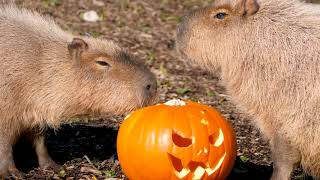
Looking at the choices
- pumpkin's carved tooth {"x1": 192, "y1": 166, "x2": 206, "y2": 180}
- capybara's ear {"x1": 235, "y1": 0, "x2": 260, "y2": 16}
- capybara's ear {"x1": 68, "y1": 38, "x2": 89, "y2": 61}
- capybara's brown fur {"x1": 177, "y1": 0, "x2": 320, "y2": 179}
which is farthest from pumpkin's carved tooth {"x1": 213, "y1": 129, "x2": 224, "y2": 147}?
capybara's ear {"x1": 68, "y1": 38, "x2": 89, "y2": 61}

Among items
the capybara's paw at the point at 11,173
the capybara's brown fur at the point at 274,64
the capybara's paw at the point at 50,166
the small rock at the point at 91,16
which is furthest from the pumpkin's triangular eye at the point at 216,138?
the small rock at the point at 91,16

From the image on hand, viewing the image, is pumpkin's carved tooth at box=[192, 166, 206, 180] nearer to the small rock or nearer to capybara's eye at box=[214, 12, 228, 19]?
Result: capybara's eye at box=[214, 12, 228, 19]

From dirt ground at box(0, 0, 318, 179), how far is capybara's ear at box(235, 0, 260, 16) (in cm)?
98

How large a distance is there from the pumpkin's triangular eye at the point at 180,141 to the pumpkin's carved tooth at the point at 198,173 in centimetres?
21

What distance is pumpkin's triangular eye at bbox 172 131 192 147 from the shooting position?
513 centimetres

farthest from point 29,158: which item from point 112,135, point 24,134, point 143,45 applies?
point 143,45

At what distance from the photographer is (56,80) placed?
19.1 feet

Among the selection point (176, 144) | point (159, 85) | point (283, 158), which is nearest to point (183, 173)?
point (176, 144)

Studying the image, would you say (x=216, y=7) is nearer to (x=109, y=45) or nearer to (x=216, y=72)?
(x=216, y=72)

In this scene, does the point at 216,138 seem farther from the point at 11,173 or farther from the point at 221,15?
the point at 11,173

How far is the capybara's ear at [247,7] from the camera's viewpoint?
18.9ft

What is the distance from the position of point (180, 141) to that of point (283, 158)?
97 cm

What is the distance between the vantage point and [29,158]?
6359 mm

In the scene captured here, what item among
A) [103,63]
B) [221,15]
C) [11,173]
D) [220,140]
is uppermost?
[221,15]
